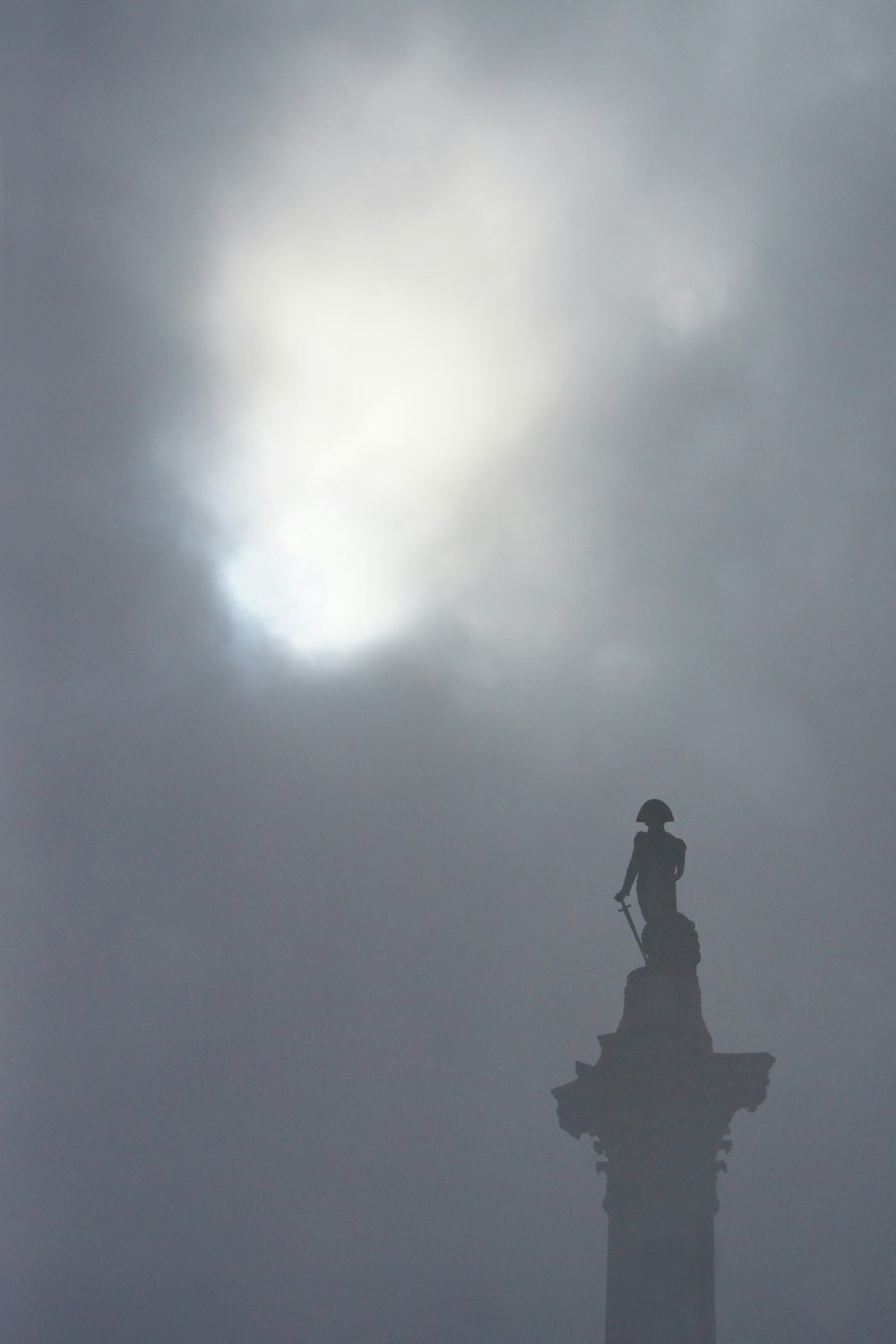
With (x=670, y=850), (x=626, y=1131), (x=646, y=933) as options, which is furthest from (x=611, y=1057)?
(x=670, y=850)

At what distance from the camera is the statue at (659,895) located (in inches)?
710

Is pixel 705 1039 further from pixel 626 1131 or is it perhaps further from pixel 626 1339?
pixel 626 1339

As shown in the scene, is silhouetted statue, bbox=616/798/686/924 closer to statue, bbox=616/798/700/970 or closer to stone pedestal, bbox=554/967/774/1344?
statue, bbox=616/798/700/970

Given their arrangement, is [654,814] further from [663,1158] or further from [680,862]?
[663,1158]

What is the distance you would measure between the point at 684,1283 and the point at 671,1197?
0.96 m

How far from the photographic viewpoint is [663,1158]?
16.3 m

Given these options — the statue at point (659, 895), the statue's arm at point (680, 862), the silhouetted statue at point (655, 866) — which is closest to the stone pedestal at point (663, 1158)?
the statue at point (659, 895)

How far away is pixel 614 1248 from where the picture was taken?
648 inches

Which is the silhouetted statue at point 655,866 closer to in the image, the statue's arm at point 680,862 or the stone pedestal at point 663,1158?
the statue's arm at point 680,862

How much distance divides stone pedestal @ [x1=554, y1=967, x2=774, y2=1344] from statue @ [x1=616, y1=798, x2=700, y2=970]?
3.29 feet

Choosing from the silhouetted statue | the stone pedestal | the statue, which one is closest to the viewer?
the stone pedestal

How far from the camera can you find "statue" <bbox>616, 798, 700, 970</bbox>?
18031 millimetres

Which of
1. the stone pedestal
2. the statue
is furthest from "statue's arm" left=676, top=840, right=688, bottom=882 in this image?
the stone pedestal

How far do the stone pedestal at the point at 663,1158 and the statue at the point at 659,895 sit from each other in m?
1.00
